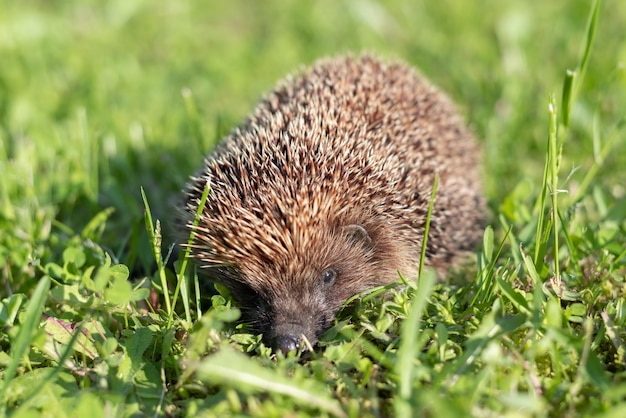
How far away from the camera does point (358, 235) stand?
3.04 metres

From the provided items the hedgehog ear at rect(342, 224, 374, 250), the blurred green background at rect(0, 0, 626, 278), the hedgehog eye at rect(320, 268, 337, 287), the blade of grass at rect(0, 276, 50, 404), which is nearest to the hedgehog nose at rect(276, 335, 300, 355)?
the hedgehog eye at rect(320, 268, 337, 287)

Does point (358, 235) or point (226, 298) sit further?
point (358, 235)

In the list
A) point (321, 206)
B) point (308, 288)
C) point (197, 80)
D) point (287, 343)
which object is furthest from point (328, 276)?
point (197, 80)

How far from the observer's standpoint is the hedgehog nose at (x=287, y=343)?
2602 mm

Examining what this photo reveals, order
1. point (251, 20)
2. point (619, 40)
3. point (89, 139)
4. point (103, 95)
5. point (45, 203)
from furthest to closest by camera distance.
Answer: point (251, 20)
point (619, 40)
point (103, 95)
point (89, 139)
point (45, 203)

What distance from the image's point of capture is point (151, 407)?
2.36 metres

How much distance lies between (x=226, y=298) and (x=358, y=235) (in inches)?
26.1

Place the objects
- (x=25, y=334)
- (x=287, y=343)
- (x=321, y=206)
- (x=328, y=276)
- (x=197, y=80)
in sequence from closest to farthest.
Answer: (x=25, y=334), (x=287, y=343), (x=321, y=206), (x=328, y=276), (x=197, y=80)

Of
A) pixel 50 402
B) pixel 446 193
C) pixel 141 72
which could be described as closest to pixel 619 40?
pixel 446 193

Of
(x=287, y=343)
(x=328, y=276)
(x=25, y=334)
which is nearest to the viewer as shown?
(x=25, y=334)

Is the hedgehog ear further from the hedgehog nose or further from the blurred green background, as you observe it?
the blurred green background

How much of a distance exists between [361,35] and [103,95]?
253cm

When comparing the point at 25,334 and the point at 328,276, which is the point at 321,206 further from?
the point at 25,334

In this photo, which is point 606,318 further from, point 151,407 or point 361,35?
point 361,35
